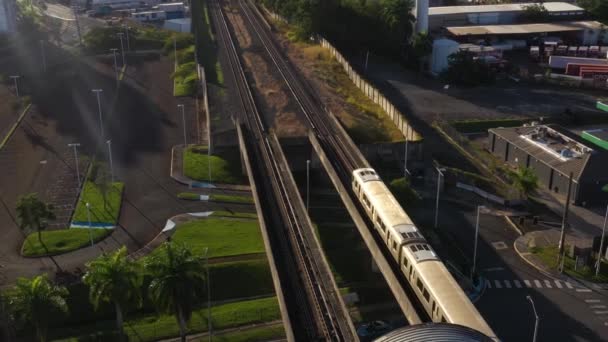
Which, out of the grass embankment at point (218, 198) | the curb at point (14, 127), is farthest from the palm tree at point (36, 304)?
the curb at point (14, 127)

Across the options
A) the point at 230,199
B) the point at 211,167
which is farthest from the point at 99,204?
the point at 211,167

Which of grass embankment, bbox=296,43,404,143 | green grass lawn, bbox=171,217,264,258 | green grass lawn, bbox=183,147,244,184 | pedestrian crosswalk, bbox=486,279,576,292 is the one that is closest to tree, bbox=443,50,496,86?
grass embankment, bbox=296,43,404,143

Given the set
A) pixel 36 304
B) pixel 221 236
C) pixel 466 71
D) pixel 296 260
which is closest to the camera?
pixel 36 304

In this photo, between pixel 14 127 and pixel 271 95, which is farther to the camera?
pixel 271 95

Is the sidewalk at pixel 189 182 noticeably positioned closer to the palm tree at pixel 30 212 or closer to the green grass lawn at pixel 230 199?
the green grass lawn at pixel 230 199

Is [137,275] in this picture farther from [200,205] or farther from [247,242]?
[200,205]

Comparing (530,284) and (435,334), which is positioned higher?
(435,334)

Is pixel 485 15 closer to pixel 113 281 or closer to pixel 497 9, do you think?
pixel 497 9
